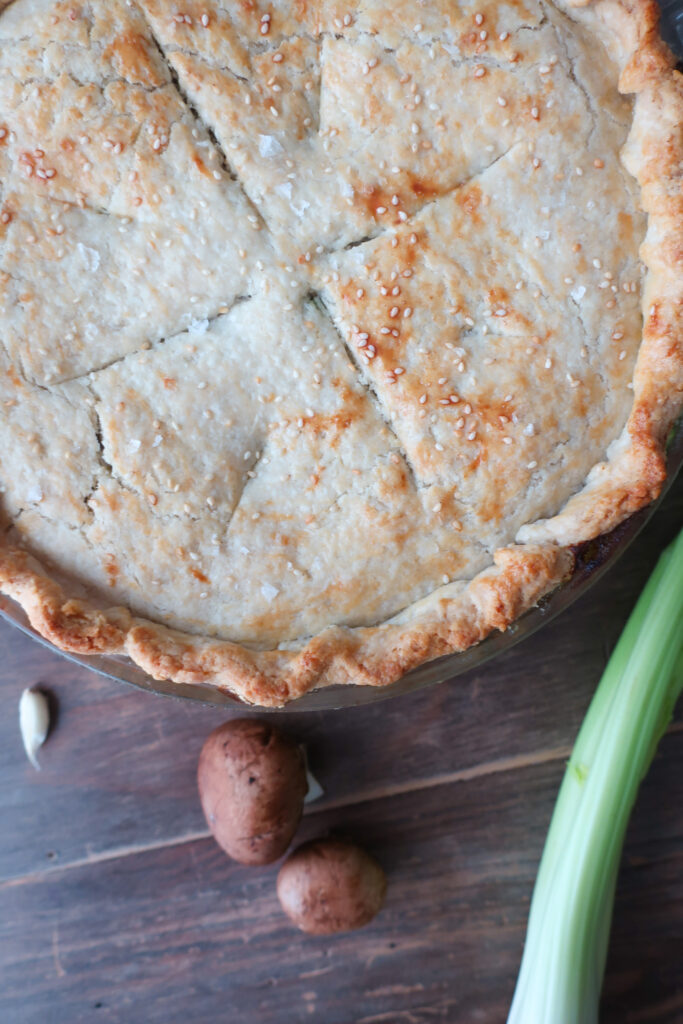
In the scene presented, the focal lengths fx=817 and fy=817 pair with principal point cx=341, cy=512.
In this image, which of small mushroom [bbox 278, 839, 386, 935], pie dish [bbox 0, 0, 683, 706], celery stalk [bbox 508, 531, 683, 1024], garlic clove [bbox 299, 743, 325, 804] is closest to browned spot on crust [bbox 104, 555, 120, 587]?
pie dish [bbox 0, 0, 683, 706]

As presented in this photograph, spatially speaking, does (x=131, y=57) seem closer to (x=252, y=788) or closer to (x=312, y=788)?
(x=252, y=788)

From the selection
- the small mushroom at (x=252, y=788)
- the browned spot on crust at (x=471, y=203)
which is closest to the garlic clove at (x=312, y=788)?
the small mushroom at (x=252, y=788)

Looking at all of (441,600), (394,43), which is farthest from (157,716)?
(394,43)

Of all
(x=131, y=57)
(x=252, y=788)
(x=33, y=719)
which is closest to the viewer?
(x=131, y=57)

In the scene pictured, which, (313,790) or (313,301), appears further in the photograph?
(313,790)

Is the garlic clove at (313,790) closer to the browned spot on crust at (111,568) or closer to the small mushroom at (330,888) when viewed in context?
the small mushroom at (330,888)

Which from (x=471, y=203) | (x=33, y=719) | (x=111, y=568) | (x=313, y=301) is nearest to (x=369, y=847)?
(x=33, y=719)

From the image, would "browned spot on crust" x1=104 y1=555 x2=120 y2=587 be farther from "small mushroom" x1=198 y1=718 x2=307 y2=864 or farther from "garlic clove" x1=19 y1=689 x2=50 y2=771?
"garlic clove" x1=19 y1=689 x2=50 y2=771
